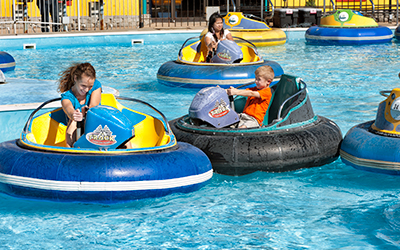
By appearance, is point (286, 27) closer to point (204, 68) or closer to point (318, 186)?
point (204, 68)

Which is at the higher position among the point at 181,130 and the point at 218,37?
the point at 218,37

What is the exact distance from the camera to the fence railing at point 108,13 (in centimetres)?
1675

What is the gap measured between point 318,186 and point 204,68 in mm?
4222

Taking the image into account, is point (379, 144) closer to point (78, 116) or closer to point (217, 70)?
point (78, 116)

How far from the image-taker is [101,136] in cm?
427

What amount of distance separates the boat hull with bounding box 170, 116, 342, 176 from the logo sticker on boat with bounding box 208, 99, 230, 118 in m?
0.17

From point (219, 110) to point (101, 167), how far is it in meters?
1.33

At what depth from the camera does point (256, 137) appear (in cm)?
480

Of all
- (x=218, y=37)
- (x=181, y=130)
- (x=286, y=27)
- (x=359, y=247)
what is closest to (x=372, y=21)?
(x=286, y=27)

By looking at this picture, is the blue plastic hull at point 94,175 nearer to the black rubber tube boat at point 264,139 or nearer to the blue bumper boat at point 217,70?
the black rubber tube boat at point 264,139

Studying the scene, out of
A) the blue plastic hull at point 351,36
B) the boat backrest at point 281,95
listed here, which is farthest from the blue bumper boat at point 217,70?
the blue plastic hull at point 351,36

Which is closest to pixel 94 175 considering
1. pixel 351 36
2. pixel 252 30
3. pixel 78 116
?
pixel 78 116

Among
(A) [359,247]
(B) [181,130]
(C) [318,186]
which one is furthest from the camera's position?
(B) [181,130]

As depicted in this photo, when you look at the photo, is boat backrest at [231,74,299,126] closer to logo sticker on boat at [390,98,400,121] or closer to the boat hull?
the boat hull
